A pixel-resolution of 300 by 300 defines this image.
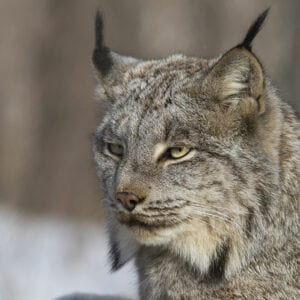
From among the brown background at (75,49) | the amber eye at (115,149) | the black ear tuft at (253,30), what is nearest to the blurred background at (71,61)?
the brown background at (75,49)

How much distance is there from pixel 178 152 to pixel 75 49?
400 inches

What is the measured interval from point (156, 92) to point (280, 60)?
9.48 meters

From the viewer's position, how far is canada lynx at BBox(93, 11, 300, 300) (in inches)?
210

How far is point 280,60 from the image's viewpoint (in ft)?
48.9

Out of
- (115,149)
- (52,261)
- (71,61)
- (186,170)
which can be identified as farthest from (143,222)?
(71,61)

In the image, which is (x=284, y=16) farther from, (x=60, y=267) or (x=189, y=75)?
(x=189, y=75)

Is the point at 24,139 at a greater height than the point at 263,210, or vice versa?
the point at 263,210

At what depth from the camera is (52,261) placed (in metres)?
9.76

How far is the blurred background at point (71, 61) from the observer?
43.9 feet

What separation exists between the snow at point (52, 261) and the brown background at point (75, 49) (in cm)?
259

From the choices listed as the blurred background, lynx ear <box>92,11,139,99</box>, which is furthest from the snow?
lynx ear <box>92,11,139,99</box>

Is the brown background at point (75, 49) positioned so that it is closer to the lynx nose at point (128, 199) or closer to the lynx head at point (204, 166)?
the lynx head at point (204, 166)

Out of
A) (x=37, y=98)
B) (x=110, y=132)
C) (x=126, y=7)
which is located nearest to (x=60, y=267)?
(x=110, y=132)

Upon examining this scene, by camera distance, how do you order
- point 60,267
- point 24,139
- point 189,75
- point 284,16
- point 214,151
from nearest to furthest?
point 214,151, point 189,75, point 60,267, point 24,139, point 284,16
